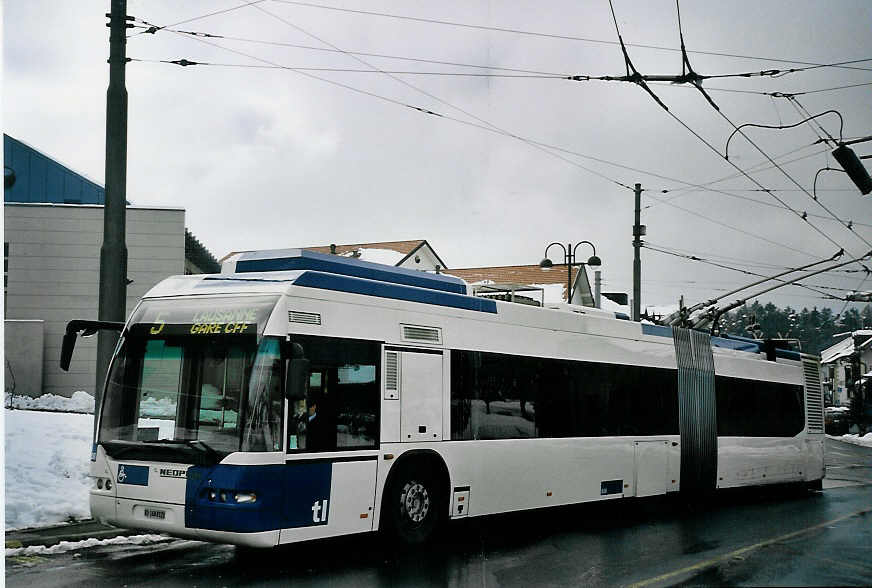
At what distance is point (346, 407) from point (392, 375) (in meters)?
0.72

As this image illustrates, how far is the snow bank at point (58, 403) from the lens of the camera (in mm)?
17641

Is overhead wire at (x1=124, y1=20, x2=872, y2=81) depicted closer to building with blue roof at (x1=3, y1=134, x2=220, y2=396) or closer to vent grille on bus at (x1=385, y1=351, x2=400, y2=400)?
vent grille on bus at (x1=385, y1=351, x2=400, y2=400)

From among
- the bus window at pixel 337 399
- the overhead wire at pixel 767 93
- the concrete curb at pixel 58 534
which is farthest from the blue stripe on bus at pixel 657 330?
the concrete curb at pixel 58 534

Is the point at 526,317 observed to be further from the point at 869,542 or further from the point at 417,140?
the point at 869,542

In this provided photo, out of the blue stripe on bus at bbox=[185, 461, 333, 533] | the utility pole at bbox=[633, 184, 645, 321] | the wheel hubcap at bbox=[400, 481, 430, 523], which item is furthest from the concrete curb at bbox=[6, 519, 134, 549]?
the utility pole at bbox=[633, 184, 645, 321]

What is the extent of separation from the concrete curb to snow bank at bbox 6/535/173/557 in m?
0.16

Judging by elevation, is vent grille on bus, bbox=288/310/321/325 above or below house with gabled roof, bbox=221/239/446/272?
below

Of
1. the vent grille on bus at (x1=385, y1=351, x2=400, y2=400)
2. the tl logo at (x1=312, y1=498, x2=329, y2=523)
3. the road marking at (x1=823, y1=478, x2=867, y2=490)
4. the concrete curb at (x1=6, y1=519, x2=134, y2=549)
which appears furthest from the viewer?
the road marking at (x1=823, y1=478, x2=867, y2=490)

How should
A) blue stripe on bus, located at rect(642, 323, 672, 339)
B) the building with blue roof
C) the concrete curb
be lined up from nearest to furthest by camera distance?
the concrete curb → blue stripe on bus, located at rect(642, 323, 672, 339) → the building with blue roof

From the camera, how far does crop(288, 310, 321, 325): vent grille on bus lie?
8.34m

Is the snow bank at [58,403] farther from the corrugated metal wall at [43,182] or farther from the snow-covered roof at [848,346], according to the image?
the snow-covered roof at [848,346]

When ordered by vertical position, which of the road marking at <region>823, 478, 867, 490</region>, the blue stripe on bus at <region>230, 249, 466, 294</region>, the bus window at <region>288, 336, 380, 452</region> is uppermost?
the blue stripe on bus at <region>230, 249, 466, 294</region>

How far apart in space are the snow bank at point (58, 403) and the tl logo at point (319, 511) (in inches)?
405

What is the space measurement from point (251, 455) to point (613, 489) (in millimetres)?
5624
